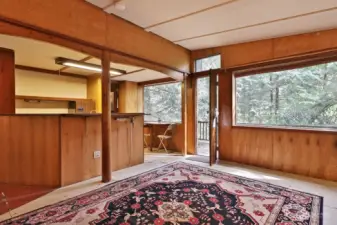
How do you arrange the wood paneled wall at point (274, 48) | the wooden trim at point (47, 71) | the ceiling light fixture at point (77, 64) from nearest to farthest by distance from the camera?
the wood paneled wall at point (274, 48) → the ceiling light fixture at point (77, 64) → the wooden trim at point (47, 71)

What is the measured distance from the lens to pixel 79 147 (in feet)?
11.1

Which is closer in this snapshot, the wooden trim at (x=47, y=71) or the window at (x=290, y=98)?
the window at (x=290, y=98)

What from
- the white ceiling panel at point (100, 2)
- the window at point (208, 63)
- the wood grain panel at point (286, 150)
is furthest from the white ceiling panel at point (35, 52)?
the wood grain panel at point (286, 150)

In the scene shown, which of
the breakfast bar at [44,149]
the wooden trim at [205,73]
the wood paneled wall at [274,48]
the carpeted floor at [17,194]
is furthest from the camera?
the wooden trim at [205,73]

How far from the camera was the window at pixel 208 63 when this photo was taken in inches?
192

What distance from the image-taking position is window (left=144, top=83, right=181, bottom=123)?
6.57 metres

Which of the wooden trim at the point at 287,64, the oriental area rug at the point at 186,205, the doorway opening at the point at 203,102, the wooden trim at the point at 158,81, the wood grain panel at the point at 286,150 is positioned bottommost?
the oriental area rug at the point at 186,205

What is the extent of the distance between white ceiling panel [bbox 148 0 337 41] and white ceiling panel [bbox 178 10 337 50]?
0.48 feet

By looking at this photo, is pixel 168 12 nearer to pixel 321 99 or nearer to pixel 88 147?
pixel 88 147

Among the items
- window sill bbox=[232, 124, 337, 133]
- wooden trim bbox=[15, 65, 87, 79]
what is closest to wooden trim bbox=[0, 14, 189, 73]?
window sill bbox=[232, 124, 337, 133]

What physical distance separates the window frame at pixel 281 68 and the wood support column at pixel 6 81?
4421 mm

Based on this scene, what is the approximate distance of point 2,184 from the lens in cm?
317

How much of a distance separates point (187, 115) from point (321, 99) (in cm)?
284

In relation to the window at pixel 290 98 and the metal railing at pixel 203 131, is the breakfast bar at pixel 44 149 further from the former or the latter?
the metal railing at pixel 203 131
